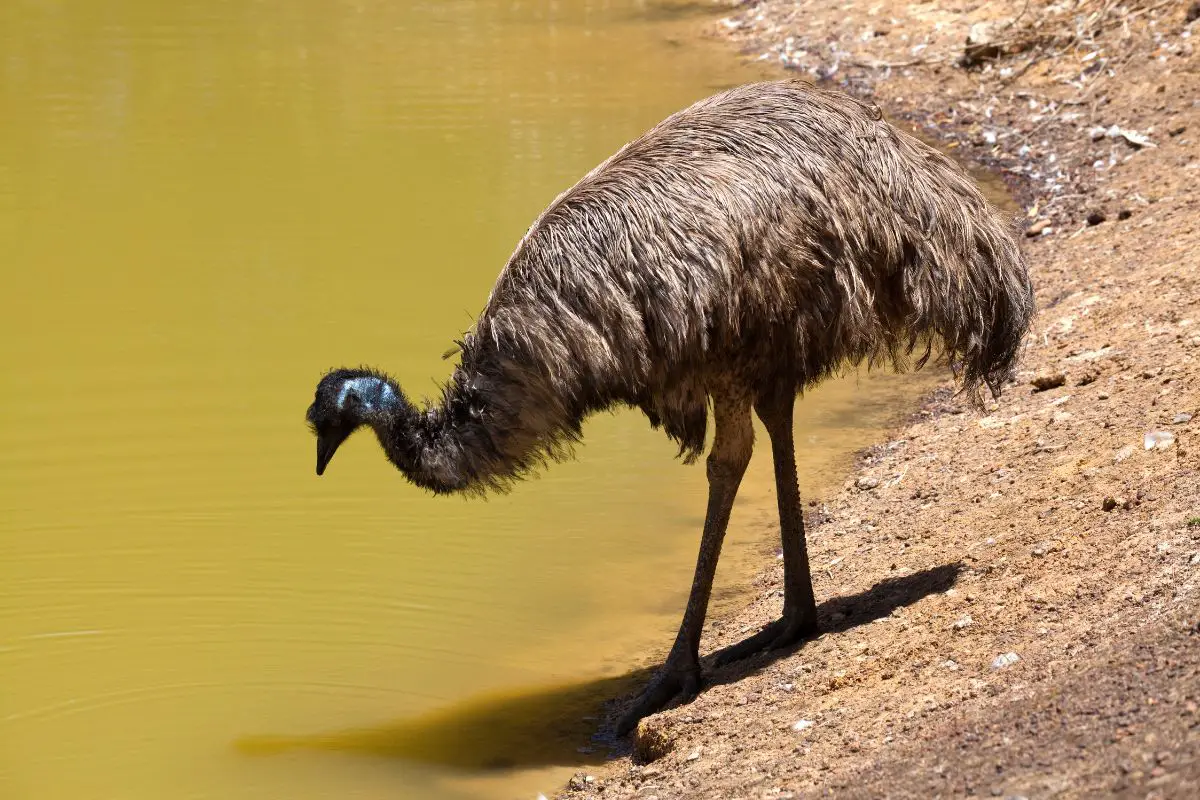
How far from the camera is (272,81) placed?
53.3ft

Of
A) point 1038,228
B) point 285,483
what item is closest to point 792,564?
point 285,483

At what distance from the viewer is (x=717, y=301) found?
5.46 m

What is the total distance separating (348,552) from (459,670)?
1190mm

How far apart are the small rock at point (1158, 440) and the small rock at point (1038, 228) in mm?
4554

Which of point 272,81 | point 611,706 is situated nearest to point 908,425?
point 611,706

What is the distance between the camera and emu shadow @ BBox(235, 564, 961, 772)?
19.9 feet

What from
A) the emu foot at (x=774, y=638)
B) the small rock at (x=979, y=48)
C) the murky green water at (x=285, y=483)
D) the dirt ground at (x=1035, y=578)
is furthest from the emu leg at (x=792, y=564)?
the small rock at (x=979, y=48)

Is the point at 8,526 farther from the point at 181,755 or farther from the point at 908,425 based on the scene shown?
the point at 908,425

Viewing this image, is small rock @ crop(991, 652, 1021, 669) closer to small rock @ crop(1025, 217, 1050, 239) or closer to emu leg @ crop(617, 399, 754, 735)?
emu leg @ crop(617, 399, 754, 735)

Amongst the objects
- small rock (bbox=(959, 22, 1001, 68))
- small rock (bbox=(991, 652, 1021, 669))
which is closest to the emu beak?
small rock (bbox=(991, 652, 1021, 669))

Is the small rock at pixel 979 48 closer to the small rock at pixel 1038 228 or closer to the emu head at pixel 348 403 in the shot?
the small rock at pixel 1038 228

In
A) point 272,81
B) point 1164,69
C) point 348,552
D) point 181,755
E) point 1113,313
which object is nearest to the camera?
point 181,755

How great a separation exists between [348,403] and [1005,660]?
249 cm

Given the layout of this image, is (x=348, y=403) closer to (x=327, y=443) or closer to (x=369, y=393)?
(x=369, y=393)
